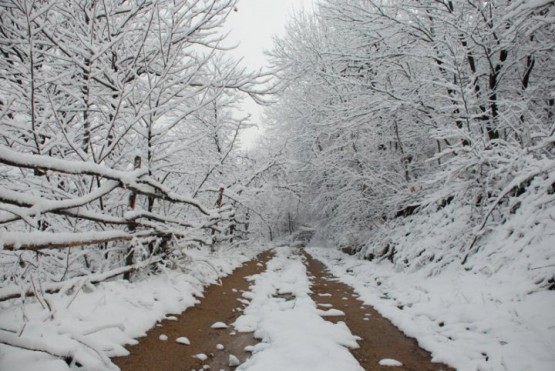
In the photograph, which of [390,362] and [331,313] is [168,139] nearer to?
[331,313]

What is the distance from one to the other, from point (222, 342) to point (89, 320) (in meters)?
1.38

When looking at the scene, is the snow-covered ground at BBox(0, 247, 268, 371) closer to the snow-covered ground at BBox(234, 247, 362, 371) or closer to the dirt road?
the dirt road

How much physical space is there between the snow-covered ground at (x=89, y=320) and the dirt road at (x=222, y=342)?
0.19m

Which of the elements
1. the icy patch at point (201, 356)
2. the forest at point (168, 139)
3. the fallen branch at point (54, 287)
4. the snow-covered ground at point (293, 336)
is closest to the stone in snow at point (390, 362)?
the snow-covered ground at point (293, 336)

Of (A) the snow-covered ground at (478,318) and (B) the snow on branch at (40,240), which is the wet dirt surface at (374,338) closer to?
(A) the snow-covered ground at (478,318)

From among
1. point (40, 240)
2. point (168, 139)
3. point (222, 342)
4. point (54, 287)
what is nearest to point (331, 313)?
point (222, 342)

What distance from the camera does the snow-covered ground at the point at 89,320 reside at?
2109 millimetres

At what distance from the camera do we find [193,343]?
11.4 ft

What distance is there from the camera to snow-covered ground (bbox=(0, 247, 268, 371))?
2.11 meters

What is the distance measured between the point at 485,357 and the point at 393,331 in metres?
1.27

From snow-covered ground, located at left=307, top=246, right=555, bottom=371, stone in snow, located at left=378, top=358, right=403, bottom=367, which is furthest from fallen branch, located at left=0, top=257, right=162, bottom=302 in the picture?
snow-covered ground, located at left=307, top=246, right=555, bottom=371

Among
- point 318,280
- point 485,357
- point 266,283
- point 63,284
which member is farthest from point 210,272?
point 485,357

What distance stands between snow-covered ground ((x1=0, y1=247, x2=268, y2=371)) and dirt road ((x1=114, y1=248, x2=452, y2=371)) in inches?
7.6

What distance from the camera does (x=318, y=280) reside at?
26.9 feet
